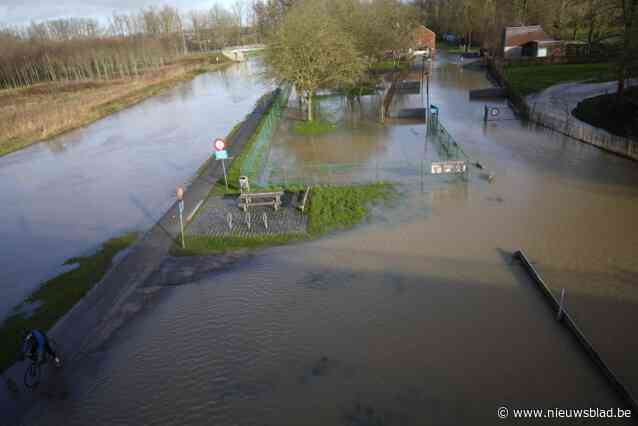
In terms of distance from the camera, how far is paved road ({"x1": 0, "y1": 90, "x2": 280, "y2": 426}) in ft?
27.3

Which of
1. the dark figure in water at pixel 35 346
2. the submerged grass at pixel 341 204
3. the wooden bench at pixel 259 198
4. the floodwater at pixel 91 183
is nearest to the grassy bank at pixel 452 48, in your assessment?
the floodwater at pixel 91 183

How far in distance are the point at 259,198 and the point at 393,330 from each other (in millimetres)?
7970

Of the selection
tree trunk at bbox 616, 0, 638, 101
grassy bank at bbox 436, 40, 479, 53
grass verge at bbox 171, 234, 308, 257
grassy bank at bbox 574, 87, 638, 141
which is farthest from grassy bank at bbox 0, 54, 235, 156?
grassy bank at bbox 436, 40, 479, 53

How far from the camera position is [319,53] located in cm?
2759

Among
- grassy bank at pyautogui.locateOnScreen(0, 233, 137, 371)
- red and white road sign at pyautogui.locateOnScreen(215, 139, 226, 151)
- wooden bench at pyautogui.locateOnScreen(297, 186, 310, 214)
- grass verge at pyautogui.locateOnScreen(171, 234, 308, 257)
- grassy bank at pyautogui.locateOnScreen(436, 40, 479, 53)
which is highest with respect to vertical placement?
grassy bank at pyautogui.locateOnScreen(436, 40, 479, 53)

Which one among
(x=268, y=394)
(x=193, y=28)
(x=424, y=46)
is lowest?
(x=268, y=394)

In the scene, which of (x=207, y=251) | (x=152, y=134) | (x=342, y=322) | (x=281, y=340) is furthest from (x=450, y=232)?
(x=152, y=134)

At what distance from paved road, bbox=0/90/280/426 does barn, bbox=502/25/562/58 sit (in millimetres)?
50925

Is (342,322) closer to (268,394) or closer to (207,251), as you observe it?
(268,394)

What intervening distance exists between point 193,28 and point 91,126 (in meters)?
135

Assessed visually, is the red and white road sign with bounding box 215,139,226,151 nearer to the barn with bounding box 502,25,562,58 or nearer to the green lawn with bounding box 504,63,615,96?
the green lawn with bounding box 504,63,615,96

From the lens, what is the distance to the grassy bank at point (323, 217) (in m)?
13.4

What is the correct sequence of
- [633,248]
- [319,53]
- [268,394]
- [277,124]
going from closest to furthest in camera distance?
[268,394], [633,248], [319,53], [277,124]

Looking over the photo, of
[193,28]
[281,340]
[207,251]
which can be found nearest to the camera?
[281,340]
